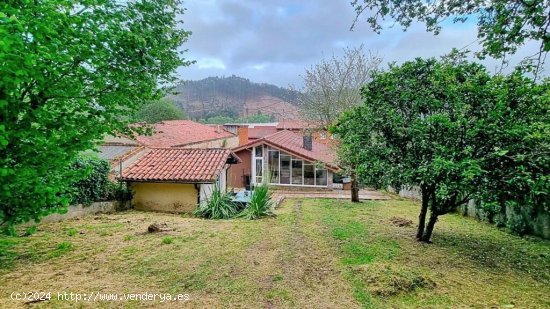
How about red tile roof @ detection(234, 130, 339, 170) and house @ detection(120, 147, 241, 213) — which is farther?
red tile roof @ detection(234, 130, 339, 170)

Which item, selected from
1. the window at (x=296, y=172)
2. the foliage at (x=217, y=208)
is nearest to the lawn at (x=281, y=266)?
the foliage at (x=217, y=208)

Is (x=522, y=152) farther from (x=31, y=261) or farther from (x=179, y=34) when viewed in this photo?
(x=31, y=261)

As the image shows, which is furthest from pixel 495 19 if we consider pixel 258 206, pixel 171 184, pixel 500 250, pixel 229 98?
pixel 229 98

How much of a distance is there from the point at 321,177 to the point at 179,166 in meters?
12.0

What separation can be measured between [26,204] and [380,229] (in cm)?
803

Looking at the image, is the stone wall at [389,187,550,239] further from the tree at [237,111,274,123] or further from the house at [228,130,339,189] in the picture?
the tree at [237,111,274,123]

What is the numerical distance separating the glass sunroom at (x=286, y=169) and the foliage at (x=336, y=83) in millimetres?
5134

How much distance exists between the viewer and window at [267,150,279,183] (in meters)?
23.5

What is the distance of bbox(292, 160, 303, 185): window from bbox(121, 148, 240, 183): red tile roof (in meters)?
7.95

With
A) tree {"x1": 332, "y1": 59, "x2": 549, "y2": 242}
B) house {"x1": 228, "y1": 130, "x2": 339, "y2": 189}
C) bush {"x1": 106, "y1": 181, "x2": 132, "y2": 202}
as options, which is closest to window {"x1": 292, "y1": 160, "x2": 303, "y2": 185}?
house {"x1": 228, "y1": 130, "x2": 339, "y2": 189}

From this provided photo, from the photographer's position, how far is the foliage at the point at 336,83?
17.7 meters

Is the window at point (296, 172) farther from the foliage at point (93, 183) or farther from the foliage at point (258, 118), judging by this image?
the foliage at point (258, 118)

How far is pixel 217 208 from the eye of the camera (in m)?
11.5

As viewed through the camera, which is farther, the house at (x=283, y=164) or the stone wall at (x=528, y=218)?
the house at (x=283, y=164)
